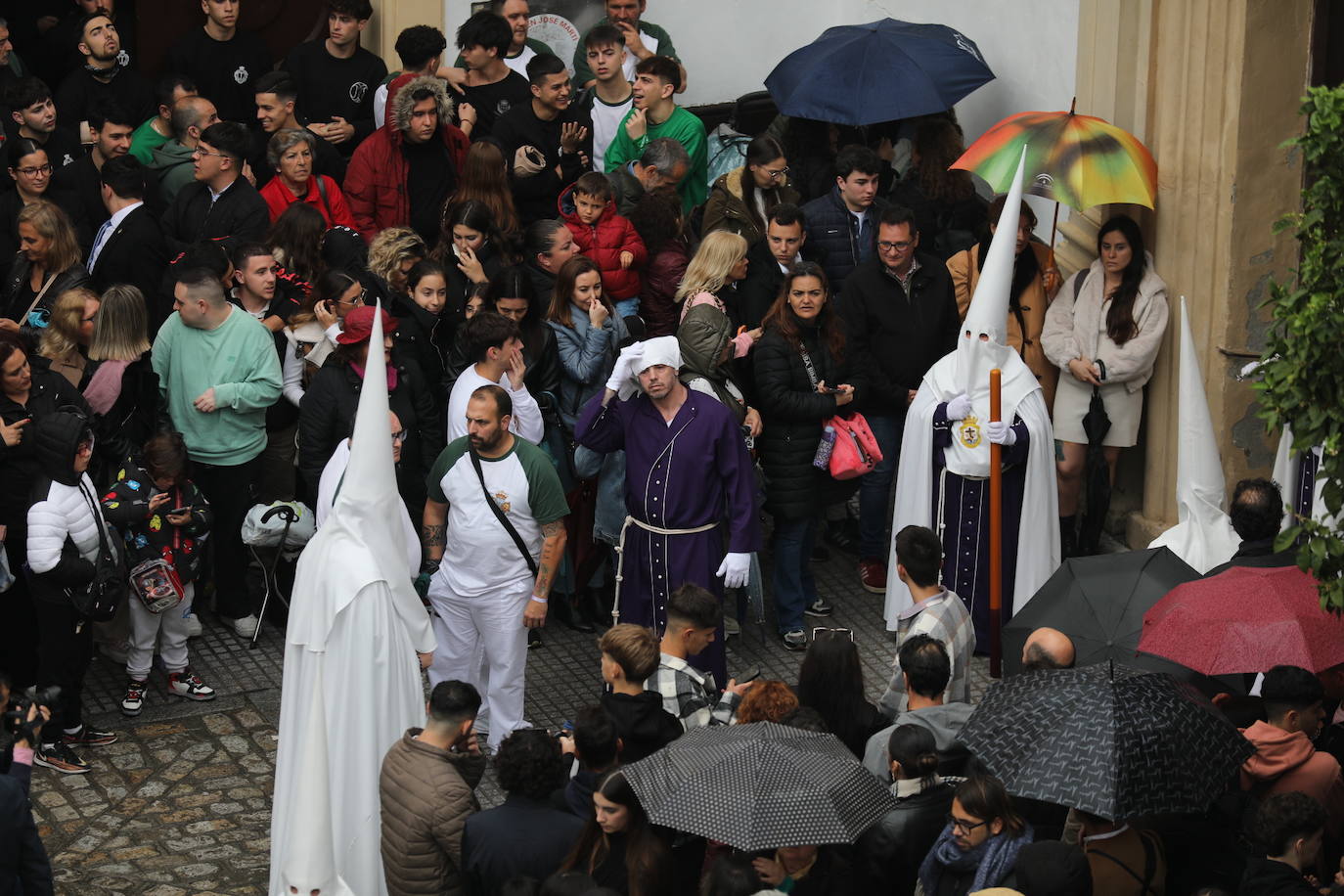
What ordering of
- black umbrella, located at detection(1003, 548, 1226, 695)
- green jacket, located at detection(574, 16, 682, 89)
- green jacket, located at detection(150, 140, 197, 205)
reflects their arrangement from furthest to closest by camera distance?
green jacket, located at detection(574, 16, 682, 89), green jacket, located at detection(150, 140, 197, 205), black umbrella, located at detection(1003, 548, 1226, 695)

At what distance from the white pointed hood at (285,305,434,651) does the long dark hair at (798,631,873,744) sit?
1.67 metres

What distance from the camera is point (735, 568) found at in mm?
9094

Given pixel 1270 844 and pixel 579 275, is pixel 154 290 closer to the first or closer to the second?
pixel 579 275

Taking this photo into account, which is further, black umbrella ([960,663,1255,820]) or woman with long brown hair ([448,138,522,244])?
woman with long brown hair ([448,138,522,244])

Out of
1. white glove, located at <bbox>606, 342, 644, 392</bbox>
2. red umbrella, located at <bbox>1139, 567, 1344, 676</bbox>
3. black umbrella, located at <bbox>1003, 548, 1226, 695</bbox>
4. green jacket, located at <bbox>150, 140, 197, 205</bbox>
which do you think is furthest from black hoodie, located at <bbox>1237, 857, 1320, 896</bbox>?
green jacket, located at <bbox>150, 140, 197, 205</bbox>

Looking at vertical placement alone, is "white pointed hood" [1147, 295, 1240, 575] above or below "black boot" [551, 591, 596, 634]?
above

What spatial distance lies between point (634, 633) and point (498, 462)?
1.99 meters

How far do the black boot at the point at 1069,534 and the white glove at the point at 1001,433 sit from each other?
1.72 metres

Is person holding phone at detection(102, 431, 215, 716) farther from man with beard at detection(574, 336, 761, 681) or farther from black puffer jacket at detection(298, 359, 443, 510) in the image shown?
man with beard at detection(574, 336, 761, 681)

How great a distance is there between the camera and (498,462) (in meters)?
8.78

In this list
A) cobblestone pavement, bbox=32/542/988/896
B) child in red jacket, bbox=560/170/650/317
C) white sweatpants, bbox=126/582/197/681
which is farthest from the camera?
child in red jacket, bbox=560/170/650/317

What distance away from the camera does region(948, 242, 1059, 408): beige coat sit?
11094 millimetres

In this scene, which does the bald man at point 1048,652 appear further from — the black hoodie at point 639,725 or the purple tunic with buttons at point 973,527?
the purple tunic with buttons at point 973,527

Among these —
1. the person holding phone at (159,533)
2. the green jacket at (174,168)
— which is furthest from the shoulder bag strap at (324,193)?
the person holding phone at (159,533)
